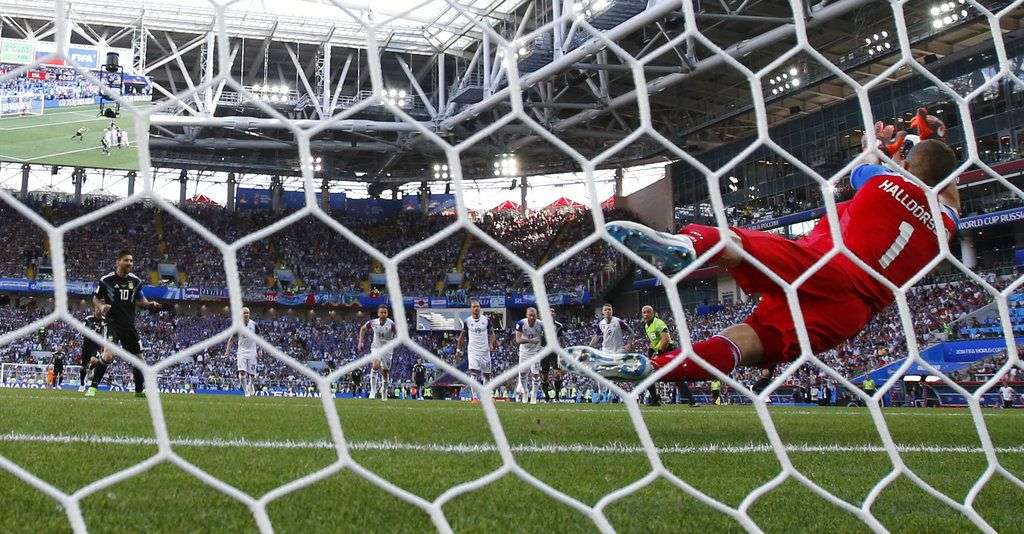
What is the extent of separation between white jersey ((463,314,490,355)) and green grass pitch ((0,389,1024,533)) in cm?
609

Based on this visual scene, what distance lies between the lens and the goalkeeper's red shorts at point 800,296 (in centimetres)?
288

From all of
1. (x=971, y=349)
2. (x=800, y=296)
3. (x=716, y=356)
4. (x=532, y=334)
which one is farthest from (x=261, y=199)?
(x=800, y=296)

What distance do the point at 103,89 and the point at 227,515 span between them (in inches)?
39.8

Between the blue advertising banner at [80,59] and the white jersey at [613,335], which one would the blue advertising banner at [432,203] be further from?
the blue advertising banner at [80,59]

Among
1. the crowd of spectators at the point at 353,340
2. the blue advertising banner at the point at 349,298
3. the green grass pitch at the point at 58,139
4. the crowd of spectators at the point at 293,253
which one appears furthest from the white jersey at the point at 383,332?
the blue advertising banner at the point at 349,298

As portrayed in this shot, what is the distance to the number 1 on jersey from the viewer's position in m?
2.99

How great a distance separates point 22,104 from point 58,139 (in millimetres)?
3903

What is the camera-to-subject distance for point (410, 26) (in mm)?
20969

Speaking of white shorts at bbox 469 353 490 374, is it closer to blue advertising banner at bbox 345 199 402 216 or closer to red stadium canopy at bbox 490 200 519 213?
blue advertising banner at bbox 345 199 402 216

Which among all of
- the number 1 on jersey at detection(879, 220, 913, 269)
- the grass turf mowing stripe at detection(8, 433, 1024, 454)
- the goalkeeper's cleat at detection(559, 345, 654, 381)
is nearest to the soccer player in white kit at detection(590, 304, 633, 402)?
the grass turf mowing stripe at detection(8, 433, 1024, 454)

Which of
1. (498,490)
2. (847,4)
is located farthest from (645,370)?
(847,4)

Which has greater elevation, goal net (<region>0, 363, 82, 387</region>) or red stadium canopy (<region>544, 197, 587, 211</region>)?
red stadium canopy (<region>544, 197, 587, 211</region>)

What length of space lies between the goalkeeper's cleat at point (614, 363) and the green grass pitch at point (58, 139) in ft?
46.0

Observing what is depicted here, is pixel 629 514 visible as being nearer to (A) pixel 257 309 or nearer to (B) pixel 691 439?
(B) pixel 691 439
